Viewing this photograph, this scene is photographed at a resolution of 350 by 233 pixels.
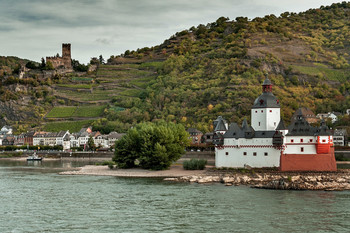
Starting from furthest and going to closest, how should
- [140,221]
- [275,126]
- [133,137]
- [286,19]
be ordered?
[286,19] → [133,137] → [275,126] → [140,221]

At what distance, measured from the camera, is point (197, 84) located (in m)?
123

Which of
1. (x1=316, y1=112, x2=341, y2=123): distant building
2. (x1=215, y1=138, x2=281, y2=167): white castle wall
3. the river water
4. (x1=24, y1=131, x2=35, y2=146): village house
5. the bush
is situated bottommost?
the river water

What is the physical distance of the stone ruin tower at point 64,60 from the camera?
169538 mm

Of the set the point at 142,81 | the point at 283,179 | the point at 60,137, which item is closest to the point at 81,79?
the point at 142,81

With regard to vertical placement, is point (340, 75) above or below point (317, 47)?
below

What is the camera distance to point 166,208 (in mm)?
37719

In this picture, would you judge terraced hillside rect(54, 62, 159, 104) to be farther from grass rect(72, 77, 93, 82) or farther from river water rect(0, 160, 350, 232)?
river water rect(0, 160, 350, 232)

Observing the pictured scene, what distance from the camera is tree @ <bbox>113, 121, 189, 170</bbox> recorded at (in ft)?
204

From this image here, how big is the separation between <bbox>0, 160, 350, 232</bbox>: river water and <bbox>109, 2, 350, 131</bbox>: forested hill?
53.0 meters

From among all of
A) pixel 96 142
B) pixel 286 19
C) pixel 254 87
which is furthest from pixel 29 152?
pixel 286 19

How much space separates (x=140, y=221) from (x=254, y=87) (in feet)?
257

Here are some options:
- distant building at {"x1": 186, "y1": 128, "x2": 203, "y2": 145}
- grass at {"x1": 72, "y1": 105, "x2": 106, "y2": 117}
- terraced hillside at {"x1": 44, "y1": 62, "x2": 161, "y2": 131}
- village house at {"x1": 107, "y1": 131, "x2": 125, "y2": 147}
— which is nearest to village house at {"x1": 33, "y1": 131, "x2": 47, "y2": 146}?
terraced hillside at {"x1": 44, "y1": 62, "x2": 161, "y2": 131}

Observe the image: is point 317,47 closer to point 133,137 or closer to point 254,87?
point 254,87

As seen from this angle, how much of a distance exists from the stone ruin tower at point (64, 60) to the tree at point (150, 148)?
10715cm
